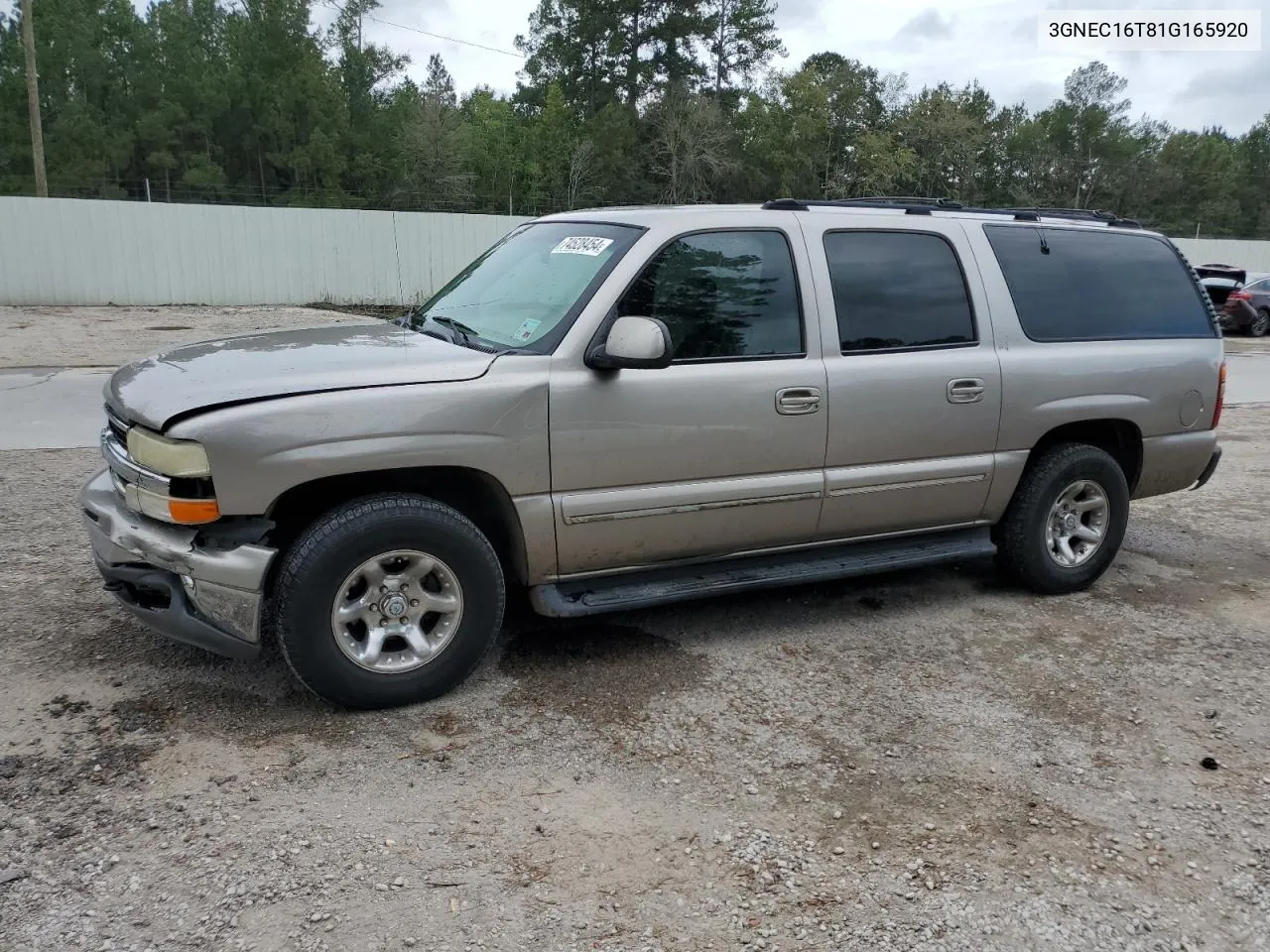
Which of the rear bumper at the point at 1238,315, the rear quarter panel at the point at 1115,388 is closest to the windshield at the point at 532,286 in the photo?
the rear quarter panel at the point at 1115,388

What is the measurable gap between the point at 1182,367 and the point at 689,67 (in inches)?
2198

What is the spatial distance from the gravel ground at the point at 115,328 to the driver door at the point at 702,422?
8.30 metres

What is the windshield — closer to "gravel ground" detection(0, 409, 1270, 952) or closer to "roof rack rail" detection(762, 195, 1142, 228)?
"roof rack rail" detection(762, 195, 1142, 228)

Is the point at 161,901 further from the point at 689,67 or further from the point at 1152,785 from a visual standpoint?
the point at 689,67

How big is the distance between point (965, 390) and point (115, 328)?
1538cm

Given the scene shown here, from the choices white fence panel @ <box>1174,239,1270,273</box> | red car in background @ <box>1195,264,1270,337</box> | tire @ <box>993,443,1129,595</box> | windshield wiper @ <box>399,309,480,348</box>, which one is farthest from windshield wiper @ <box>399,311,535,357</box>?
white fence panel @ <box>1174,239,1270,273</box>

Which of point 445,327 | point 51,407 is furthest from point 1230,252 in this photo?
point 445,327

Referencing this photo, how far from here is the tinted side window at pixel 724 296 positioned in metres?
4.00

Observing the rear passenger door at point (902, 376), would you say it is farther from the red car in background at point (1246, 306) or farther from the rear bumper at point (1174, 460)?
the red car in background at point (1246, 306)

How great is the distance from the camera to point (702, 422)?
399cm

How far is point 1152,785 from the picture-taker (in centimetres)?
335

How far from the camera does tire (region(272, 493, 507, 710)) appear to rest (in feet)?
11.2

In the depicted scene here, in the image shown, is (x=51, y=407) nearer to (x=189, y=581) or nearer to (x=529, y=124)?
(x=189, y=581)

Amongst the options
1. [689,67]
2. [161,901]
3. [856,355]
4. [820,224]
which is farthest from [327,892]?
[689,67]
